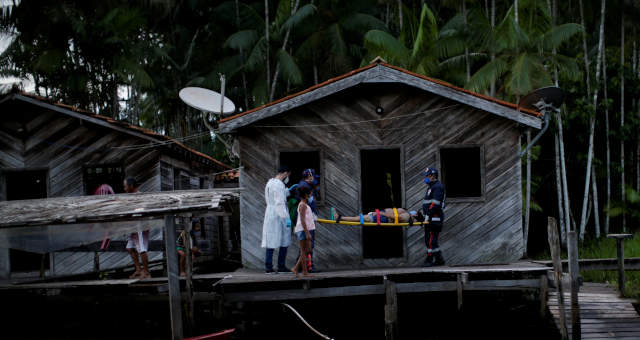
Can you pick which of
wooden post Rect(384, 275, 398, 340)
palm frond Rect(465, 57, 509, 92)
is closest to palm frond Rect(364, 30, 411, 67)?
palm frond Rect(465, 57, 509, 92)

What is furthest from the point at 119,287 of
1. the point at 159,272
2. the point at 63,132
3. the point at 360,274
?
the point at 63,132

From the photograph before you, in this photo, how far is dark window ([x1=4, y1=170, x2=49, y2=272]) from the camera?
48.5ft

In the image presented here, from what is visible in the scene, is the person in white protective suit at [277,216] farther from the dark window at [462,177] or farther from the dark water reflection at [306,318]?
the dark window at [462,177]

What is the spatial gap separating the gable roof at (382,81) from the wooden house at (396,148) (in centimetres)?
3

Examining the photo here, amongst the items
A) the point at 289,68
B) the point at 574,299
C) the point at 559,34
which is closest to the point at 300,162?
the point at 574,299

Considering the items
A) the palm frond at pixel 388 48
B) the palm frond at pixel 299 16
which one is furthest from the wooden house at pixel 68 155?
the palm frond at pixel 299 16

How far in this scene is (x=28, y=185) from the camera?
16031 millimetres

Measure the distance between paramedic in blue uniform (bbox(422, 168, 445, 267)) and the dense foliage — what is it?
656cm

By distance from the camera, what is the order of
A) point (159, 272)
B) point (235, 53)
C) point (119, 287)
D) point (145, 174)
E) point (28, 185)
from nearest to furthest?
point (119, 287) < point (159, 272) < point (145, 174) < point (28, 185) < point (235, 53)

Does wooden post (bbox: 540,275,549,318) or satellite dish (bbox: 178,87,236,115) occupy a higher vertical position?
satellite dish (bbox: 178,87,236,115)

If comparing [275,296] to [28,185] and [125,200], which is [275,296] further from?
[28,185]

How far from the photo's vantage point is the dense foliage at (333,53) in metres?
18.8

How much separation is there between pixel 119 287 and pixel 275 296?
2.74 m

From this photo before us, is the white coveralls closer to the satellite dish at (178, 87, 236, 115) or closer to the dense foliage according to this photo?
the satellite dish at (178, 87, 236, 115)
